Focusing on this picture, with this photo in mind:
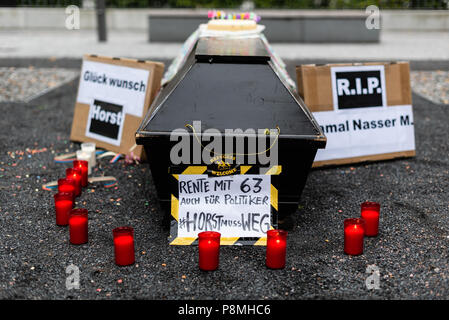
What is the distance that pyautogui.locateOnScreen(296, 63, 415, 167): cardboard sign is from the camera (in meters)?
5.20

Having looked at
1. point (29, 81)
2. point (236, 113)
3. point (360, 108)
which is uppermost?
point (236, 113)

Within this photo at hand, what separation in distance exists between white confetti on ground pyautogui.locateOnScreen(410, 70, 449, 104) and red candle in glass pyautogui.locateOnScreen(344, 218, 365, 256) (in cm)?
512

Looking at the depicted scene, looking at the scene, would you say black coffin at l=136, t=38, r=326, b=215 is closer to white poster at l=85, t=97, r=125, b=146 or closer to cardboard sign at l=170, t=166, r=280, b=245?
cardboard sign at l=170, t=166, r=280, b=245

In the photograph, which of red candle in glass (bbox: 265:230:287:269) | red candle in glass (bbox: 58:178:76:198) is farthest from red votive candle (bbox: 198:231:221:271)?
red candle in glass (bbox: 58:178:76:198)

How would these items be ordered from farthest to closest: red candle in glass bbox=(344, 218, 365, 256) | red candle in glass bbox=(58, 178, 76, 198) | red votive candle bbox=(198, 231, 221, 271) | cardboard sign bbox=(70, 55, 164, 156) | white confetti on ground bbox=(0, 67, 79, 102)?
white confetti on ground bbox=(0, 67, 79, 102)
cardboard sign bbox=(70, 55, 164, 156)
red candle in glass bbox=(58, 178, 76, 198)
red candle in glass bbox=(344, 218, 365, 256)
red votive candle bbox=(198, 231, 221, 271)

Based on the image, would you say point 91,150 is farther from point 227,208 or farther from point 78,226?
point 227,208

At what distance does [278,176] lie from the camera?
384 centimetres

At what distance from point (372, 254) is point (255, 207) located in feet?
2.64

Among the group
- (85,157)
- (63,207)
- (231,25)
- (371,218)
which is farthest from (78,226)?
(231,25)

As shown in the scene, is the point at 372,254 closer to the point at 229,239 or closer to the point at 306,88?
the point at 229,239

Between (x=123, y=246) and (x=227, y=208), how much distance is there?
2.51 feet

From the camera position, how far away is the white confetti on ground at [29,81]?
8.43m

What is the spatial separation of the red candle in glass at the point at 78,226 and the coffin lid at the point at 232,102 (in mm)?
615

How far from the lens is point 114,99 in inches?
221
